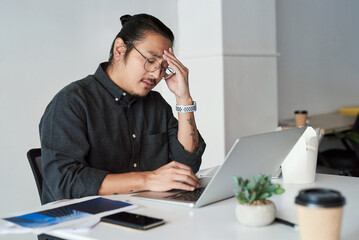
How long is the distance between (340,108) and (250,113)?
2030mm

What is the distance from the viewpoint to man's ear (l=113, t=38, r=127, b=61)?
192 cm

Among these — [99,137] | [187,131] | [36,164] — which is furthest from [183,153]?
[36,164]

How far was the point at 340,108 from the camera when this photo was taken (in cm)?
527

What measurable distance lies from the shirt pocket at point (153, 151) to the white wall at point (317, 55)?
2.57 meters

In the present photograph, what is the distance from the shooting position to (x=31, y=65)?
8.87ft

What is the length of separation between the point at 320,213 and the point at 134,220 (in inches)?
17.2

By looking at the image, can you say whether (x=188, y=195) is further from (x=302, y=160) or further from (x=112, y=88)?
(x=112, y=88)

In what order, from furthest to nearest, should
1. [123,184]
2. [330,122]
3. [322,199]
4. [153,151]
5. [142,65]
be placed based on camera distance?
[330,122] < [153,151] < [142,65] < [123,184] < [322,199]

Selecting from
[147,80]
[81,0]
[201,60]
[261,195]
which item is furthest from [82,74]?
[261,195]

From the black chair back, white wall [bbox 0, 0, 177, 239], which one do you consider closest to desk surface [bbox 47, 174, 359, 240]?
the black chair back

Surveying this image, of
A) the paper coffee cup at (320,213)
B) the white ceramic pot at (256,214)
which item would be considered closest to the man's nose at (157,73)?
the white ceramic pot at (256,214)

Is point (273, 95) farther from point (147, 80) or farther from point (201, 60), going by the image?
point (147, 80)

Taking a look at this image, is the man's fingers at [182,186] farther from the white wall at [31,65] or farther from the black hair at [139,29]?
the white wall at [31,65]

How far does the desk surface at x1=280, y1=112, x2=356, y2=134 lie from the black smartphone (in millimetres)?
2917
